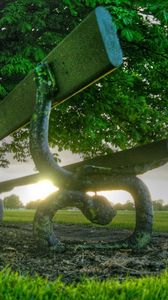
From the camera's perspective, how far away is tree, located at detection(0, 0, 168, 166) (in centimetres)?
→ 798

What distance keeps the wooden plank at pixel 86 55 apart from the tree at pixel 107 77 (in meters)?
3.56

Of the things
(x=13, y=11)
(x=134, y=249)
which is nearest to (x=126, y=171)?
(x=134, y=249)

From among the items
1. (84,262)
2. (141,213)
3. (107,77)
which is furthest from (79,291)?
(107,77)

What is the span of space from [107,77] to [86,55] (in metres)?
6.71

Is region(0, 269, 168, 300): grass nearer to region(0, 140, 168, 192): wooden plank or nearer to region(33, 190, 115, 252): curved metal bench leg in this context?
region(0, 140, 168, 192): wooden plank

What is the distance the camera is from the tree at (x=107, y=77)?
798 cm

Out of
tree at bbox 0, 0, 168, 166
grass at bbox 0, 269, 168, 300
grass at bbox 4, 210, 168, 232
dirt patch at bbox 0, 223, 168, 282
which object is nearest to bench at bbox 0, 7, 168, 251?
dirt patch at bbox 0, 223, 168, 282

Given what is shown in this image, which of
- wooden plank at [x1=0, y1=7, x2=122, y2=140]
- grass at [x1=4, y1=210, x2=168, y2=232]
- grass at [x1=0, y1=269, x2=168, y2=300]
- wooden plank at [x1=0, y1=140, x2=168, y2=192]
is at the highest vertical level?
wooden plank at [x1=0, y1=7, x2=122, y2=140]

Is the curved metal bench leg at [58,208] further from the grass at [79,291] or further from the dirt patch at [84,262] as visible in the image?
the grass at [79,291]

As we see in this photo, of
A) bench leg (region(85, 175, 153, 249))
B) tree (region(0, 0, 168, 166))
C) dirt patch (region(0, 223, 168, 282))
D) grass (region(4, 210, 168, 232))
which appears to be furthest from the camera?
grass (region(4, 210, 168, 232))

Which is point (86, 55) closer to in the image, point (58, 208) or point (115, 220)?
point (58, 208)

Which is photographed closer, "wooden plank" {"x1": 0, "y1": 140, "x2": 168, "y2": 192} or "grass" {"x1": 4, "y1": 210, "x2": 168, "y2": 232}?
"wooden plank" {"x1": 0, "y1": 140, "x2": 168, "y2": 192}

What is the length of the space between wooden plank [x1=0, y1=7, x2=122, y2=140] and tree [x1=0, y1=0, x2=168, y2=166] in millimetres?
3562

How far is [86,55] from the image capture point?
8.57 ft
